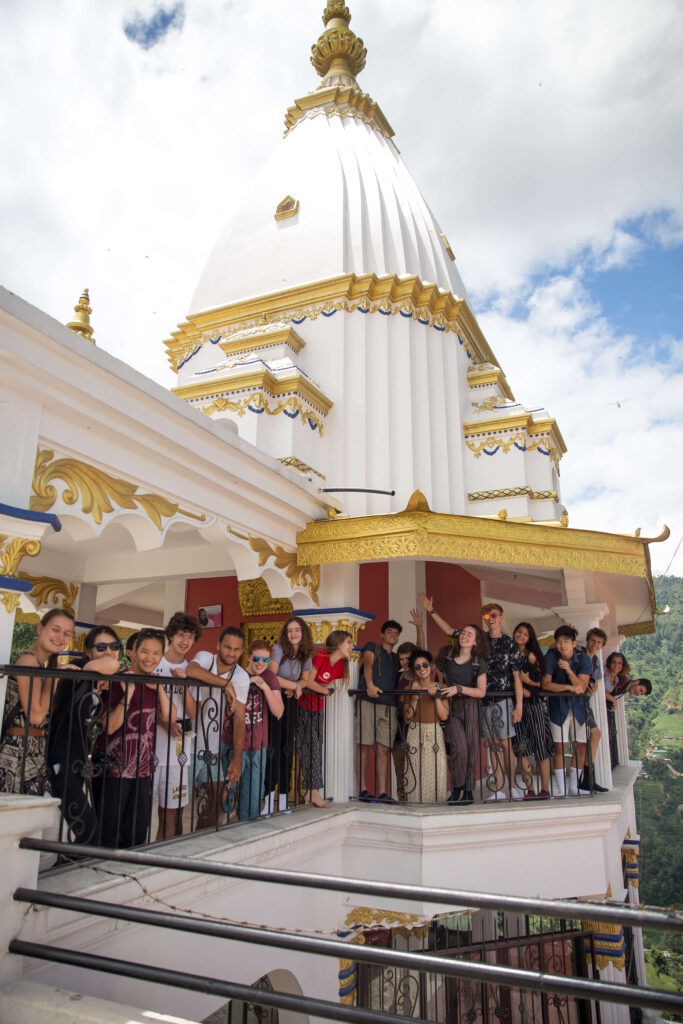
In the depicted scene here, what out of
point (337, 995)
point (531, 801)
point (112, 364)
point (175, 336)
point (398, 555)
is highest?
point (175, 336)

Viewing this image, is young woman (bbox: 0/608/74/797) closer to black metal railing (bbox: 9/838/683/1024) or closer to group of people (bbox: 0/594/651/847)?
group of people (bbox: 0/594/651/847)

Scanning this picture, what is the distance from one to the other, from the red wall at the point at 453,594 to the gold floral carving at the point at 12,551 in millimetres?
5723

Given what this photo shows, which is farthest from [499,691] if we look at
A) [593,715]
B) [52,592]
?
[52,592]

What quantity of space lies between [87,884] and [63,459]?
89.0 inches

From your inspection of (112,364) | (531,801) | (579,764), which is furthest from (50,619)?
(579,764)

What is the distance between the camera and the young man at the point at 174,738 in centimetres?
397

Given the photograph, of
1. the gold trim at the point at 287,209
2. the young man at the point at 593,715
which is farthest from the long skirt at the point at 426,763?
the gold trim at the point at 287,209

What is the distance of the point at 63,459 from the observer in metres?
4.06

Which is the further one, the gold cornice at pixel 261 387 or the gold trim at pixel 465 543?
the gold cornice at pixel 261 387

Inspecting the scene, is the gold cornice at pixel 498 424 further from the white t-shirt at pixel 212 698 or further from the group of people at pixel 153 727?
the white t-shirt at pixel 212 698

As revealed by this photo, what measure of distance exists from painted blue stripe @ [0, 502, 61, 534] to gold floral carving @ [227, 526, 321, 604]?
2025mm

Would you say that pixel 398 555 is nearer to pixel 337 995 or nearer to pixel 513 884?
pixel 513 884

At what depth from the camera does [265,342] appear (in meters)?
9.27

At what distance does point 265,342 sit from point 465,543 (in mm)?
4639
